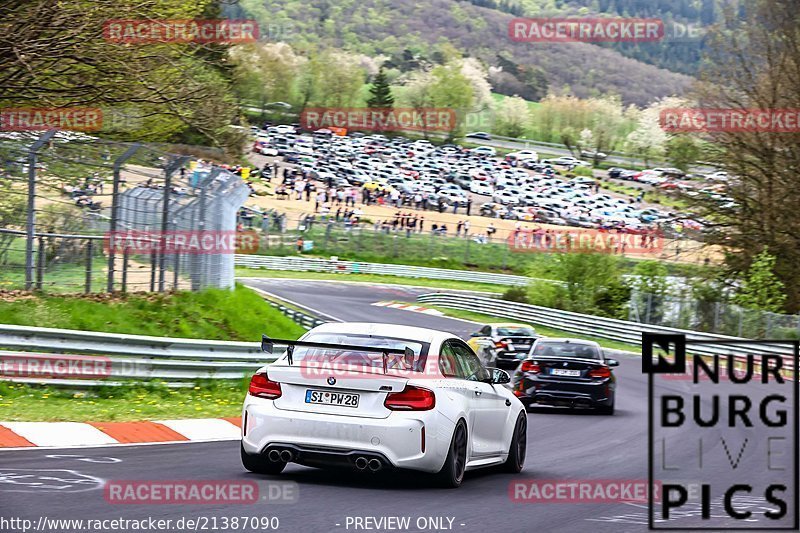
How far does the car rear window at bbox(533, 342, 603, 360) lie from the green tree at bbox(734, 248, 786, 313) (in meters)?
23.0

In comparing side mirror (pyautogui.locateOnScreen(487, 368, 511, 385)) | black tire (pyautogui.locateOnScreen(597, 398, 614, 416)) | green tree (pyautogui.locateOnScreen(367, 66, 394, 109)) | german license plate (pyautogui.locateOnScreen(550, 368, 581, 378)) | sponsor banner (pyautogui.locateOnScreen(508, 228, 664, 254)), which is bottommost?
black tire (pyautogui.locateOnScreen(597, 398, 614, 416))

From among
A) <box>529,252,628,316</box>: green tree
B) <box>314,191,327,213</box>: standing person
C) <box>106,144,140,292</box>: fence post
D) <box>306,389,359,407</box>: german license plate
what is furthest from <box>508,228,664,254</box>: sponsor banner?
<box>306,389,359,407</box>: german license plate

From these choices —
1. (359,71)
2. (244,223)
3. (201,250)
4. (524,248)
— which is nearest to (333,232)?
(244,223)

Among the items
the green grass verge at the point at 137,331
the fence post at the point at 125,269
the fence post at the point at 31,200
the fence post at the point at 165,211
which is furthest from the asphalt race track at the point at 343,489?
the fence post at the point at 165,211

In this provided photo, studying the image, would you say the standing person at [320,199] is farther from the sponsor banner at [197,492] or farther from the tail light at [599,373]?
the sponsor banner at [197,492]

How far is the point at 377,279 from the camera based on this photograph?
64.5 metres

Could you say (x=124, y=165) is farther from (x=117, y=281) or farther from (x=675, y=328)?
(x=675, y=328)

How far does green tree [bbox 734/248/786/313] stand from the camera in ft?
136

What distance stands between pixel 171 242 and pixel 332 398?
10.2 metres

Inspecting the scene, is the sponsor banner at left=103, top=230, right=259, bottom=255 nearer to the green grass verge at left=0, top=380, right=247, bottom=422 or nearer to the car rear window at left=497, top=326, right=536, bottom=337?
the green grass verge at left=0, top=380, right=247, bottom=422

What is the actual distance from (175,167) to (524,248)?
188 feet

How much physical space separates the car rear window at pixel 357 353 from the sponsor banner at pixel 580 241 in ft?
105

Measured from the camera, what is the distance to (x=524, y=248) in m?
74.7

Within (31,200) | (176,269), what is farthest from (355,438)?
(176,269)
